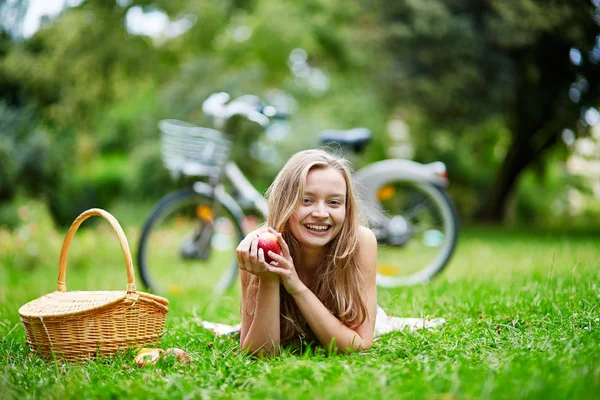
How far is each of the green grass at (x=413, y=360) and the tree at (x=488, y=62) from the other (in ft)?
16.5

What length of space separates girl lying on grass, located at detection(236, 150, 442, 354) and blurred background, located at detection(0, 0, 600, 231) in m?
5.27

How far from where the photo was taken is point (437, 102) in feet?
28.9

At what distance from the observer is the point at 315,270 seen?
2.65 m

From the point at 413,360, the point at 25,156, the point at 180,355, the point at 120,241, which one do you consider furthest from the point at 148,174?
the point at 413,360

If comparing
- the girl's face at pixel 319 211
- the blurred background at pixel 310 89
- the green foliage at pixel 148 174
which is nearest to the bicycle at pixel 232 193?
the girl's face at pixel 319 211

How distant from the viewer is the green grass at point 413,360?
5.95ft

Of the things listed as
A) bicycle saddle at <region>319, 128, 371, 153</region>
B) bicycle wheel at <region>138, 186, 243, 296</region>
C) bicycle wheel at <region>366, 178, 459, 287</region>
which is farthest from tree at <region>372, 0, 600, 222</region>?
bicycle wheel at <region>138, 186, 243, 296</region>

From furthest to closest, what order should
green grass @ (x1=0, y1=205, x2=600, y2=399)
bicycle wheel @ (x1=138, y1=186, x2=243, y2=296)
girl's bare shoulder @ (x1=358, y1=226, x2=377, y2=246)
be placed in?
bicycle wheel @ (x1=138, y1=186, x2=243, y2=296) → girl's bare shoulder @ (x1=358, y1=226, x2=377, y2=246) → green grass @ (x1=0, y1=205, x2=600, y2=399)

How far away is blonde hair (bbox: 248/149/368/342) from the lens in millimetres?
2492

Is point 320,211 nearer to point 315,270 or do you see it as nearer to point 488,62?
point 315,270

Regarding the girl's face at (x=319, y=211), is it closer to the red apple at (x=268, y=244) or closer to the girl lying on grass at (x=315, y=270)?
the girl lying on grass at (x=315, y=270)

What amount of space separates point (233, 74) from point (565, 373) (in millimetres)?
10555

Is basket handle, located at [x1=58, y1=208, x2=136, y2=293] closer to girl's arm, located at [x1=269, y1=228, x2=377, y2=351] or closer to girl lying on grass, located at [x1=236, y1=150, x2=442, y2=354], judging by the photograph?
girl lying on grass, located at [x1=236, y1=150, x2=442, y2=354]

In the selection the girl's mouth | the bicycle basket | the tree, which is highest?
the tree
